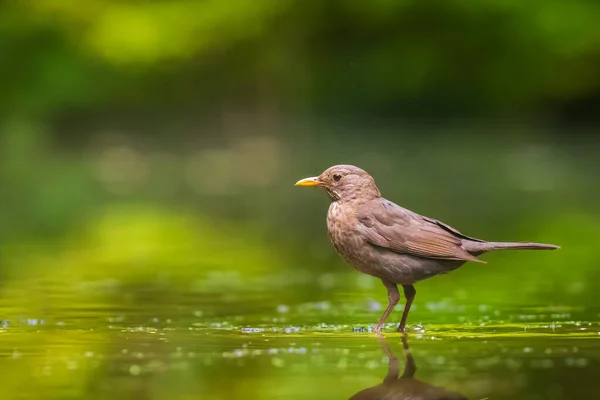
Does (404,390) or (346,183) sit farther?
(346,183)

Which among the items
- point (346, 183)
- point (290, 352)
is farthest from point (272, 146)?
point (290, 352)

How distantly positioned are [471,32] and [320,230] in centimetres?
2339

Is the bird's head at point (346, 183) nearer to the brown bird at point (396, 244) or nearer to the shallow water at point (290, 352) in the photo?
the brown bird at point (396, 244)

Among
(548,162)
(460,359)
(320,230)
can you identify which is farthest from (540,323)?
(548,162)

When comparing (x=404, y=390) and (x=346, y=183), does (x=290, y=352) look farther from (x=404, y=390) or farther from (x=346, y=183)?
(x=346, y=183)

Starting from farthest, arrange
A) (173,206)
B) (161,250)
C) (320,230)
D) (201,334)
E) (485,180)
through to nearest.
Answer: (485,180) → (173,206) → (320,230) → (161,250) → (201,334)

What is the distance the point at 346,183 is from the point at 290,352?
167cm

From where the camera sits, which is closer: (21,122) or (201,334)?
(201,334)

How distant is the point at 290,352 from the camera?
5.38 meters

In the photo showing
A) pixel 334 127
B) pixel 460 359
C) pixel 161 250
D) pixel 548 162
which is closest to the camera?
pixel 460 359

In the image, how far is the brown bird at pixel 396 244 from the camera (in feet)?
21.2

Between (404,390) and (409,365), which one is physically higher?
(409,365)

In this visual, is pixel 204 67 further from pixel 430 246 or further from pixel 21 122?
pixel 430 246

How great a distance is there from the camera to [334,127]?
32.7 m
